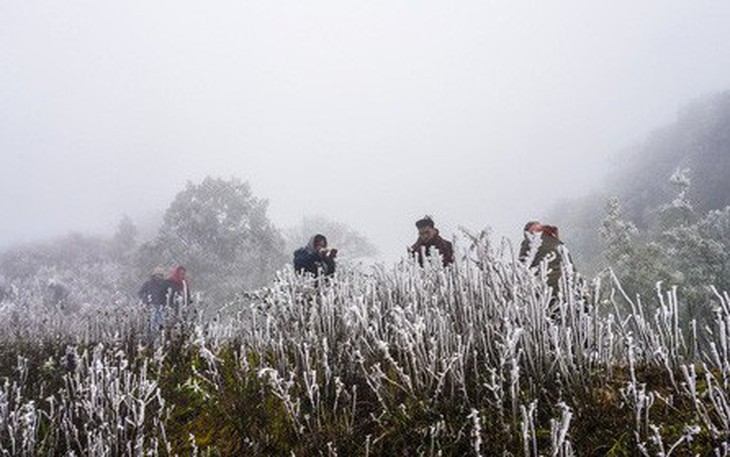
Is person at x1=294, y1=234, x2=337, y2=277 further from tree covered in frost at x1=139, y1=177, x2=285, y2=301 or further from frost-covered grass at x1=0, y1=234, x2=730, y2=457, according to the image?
tree covered in frost at x1=139, y1=177, x2=285, y2=301

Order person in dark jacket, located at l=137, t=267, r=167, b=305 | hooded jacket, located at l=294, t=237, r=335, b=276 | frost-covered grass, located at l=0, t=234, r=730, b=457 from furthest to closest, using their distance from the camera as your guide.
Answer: person in dark jacket, located at l=137, t=267, r=167, b=305
hooded jacket, located at l=294, t=237, r=335, b=276
frost-covered grass, located at l=0, t=234, r=730, b=457

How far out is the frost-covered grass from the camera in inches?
71.9

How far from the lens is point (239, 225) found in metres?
25.3

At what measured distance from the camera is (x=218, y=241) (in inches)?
971

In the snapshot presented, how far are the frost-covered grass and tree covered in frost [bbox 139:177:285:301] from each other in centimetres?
2058

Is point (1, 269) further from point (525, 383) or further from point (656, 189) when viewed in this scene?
point (656, 189)

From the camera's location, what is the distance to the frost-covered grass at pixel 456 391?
183cm

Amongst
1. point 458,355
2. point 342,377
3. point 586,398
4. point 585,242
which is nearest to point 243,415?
point 342,377

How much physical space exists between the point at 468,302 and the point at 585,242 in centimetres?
3630

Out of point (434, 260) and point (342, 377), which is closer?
point (342, 377)

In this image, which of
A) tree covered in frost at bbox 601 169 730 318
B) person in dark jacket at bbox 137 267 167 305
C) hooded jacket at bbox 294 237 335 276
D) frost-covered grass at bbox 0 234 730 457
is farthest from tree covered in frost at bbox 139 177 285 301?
frost-covered grass at bbox 0 234 730 457

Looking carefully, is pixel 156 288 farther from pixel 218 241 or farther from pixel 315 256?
pixel 218 241

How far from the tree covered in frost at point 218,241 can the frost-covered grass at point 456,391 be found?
67.5 ft

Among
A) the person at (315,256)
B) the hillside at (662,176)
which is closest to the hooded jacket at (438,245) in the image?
the person at (315,256)
